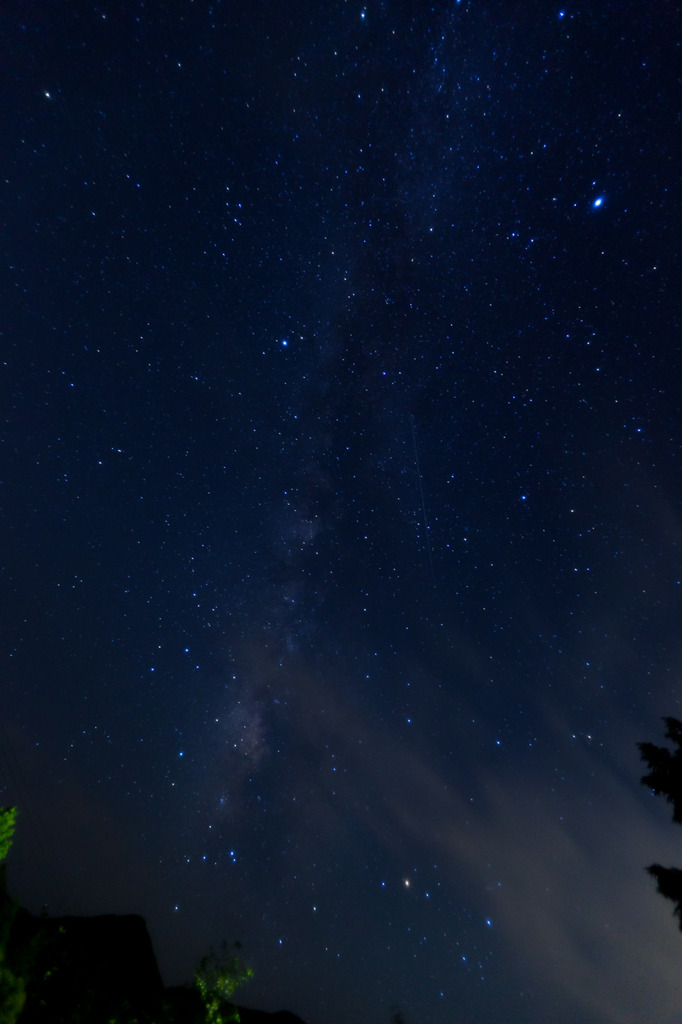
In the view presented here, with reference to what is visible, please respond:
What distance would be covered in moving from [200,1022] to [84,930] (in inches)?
239

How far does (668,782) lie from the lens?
32.6ft

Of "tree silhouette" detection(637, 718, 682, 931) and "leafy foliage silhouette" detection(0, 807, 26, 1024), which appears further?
"tree silhouette" detection(637, 718, 682, 931)

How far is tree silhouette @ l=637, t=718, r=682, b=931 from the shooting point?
945cm

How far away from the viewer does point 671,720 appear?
34.8ft

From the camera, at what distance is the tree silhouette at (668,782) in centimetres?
945

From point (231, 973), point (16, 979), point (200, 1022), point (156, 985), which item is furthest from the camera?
point (156, 985)

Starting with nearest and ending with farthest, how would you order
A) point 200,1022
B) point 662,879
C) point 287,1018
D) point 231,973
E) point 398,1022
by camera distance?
point 662,879 → point 200,1022 → point 231,973 → point 287,1018 → point 398,1022

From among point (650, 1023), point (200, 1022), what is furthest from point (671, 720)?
point (650, 1023)

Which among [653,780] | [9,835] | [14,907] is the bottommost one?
[653,780]

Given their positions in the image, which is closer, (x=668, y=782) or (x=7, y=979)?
(x=7, y=979)

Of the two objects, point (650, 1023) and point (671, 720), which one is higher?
point (671, 720)

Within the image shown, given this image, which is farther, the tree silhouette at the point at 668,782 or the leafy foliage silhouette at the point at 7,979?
the tree silhouette at the point at 668,782

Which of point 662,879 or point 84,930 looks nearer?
point 662,879

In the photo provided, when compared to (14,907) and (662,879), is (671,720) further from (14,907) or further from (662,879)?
(14,907)
